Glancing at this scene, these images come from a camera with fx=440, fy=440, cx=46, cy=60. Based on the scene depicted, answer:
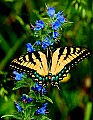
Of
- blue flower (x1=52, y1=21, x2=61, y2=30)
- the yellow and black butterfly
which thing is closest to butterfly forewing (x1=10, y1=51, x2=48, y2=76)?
the yellow and black butterfly

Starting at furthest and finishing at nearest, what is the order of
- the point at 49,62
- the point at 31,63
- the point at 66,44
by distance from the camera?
1. the point at 66,44
2. the point at 49,62
3. the point at 31,63

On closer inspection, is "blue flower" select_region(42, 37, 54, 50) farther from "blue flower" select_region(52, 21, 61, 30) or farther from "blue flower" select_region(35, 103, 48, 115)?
"blue flower" select_region(35, 103, 48, 115)

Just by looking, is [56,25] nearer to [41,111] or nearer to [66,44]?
[41,111]

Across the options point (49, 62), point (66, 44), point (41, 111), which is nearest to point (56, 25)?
point (49, 62)

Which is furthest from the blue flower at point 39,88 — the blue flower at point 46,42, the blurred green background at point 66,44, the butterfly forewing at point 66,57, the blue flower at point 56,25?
the blurred green background at point 66,44

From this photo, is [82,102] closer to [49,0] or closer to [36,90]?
[49,0]
